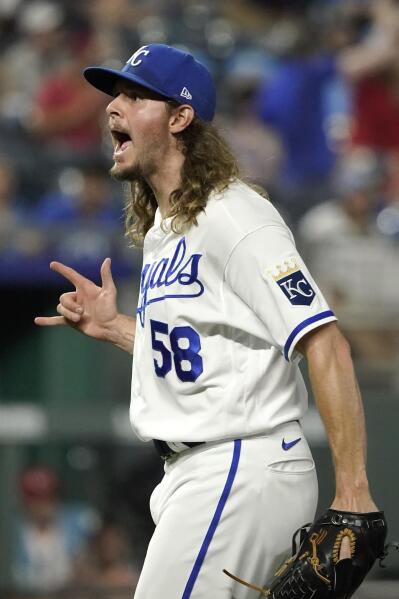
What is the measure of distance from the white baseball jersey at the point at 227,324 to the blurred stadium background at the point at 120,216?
2434mm

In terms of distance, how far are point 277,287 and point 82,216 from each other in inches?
196

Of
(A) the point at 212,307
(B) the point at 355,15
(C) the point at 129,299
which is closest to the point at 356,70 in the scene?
(B) the point at 355,15

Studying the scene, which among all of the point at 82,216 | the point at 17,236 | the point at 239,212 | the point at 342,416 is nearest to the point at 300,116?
the point at 82,216

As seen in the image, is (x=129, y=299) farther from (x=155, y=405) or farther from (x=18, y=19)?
(x=155, y=405)

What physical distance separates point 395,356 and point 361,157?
1.56 meters

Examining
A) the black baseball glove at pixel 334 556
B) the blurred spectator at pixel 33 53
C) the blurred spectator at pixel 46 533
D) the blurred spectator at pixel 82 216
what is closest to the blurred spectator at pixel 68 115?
the blurred spectator at pixel 33 53

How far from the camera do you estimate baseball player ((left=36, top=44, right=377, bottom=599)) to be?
2.52m

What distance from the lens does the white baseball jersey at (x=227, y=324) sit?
8.28ft

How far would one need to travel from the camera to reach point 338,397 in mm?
2404

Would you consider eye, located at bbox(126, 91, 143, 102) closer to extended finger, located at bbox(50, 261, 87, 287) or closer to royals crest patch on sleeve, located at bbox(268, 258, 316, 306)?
extended finger, located at bbox(50, 261, 87, 287)

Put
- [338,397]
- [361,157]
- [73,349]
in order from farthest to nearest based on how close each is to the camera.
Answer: [361,157]
[73,349]
[338,397]

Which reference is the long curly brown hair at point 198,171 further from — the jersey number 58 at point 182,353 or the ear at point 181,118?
the jersey number 58 at point 182,353

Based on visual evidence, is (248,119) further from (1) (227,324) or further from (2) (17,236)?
(1) (227,324)

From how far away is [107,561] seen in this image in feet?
20.1
